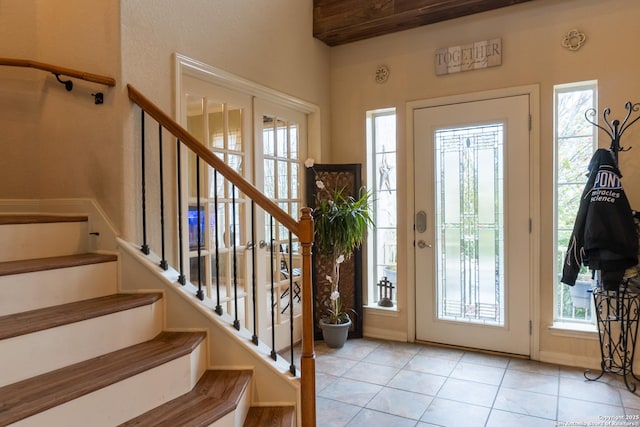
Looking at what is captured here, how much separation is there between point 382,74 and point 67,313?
3238 mm

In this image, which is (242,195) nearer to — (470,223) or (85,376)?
(85,376)

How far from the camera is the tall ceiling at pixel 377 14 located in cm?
→ 333

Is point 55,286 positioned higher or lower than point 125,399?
higher

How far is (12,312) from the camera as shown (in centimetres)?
174

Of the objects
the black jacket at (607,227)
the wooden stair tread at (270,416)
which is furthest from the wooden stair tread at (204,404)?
the black jacket at (607,227)

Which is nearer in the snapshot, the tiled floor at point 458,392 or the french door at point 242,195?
the tiled floor at point 458,392

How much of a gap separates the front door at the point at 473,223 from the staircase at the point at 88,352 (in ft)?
6.78

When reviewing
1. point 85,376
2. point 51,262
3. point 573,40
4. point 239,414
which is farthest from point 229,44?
point 573,40

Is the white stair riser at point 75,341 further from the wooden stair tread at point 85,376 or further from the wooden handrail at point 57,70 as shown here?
the wooden handrail at point 57,70

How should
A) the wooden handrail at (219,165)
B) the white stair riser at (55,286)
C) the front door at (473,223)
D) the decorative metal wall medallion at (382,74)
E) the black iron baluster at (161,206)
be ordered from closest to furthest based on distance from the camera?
the white stair riser at (55,286)
the wooden handrail at (219,165)
the black iron baluster at (161,206)
the front door at (473,223)
the decorative metal wall medallion at (382,74)

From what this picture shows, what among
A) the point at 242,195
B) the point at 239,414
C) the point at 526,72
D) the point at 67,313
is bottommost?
the point at 239,414

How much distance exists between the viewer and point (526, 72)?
3287mm

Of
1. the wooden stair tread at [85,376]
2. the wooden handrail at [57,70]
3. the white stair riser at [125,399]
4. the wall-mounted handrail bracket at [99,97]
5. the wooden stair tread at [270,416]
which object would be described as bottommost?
the wooden stair tread at [270,416]

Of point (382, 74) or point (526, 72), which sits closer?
point (526, 72)
